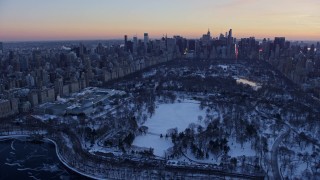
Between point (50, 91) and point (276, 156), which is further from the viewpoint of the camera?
point (50, 91)

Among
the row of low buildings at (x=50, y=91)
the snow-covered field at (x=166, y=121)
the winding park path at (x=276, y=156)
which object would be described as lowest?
the winding park path at (x=276, y=156)


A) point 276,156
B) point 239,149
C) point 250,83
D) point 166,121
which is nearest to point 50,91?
point 166,121

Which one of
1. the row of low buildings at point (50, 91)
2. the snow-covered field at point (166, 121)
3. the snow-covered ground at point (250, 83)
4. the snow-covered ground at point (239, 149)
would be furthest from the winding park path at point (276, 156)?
the row of low buildings at point (50, 91)

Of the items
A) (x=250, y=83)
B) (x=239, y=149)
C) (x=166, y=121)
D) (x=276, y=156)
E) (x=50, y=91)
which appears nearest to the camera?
(x=276, y=156)

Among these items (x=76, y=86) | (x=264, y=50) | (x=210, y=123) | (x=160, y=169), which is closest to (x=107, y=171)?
(x=160, y=169)

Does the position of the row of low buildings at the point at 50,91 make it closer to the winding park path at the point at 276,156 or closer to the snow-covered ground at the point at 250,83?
the snow-covered ground at the point at 250,83

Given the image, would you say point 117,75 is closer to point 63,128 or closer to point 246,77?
point 246,77

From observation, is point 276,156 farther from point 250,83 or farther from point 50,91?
point 250,83

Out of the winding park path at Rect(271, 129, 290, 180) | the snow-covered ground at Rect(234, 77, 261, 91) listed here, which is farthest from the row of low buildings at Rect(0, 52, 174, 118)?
the winding park path at Rect(271, 129, 290, 180)
